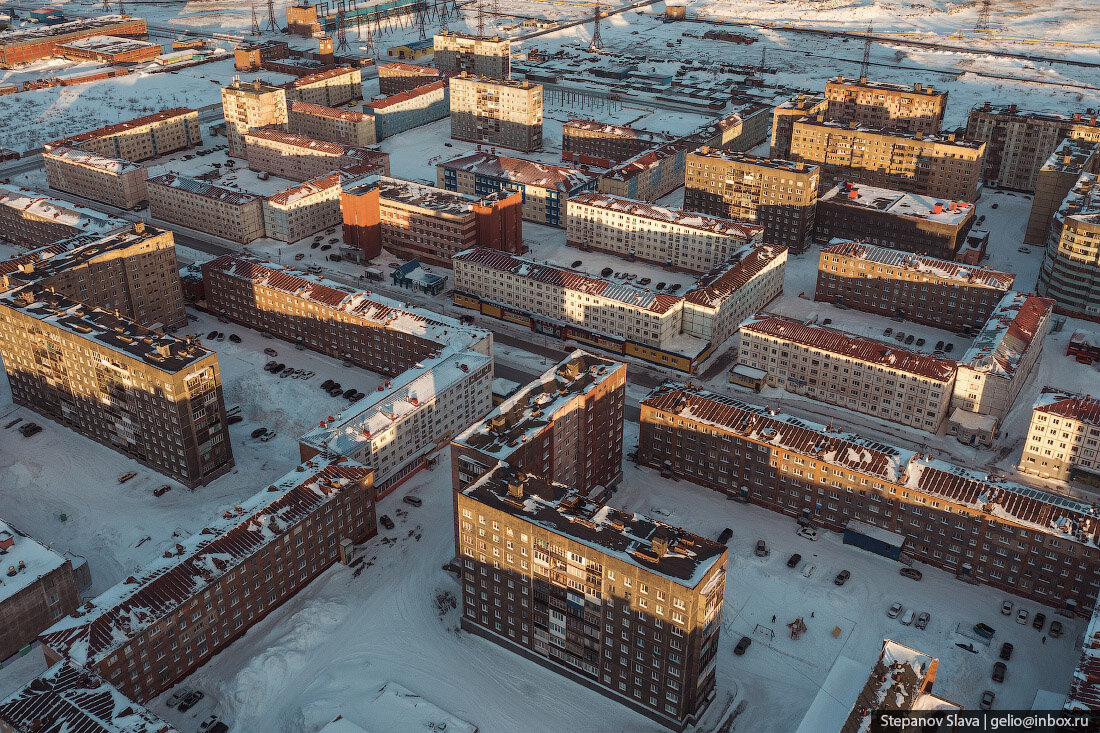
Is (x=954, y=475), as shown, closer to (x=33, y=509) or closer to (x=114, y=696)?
(x=114, y=696)

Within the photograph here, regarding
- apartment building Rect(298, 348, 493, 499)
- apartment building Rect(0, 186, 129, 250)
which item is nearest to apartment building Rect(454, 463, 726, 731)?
apartment building Rect(298, 348, 493, 499)

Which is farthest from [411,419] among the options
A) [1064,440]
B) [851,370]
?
[1064,440]

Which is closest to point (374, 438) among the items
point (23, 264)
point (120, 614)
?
point (120, 614)

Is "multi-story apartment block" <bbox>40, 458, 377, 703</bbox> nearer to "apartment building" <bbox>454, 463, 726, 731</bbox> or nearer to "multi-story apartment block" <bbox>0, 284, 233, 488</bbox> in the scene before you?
"multi-story apartment block" <bbox>0, 284, 233, 488</bbox>

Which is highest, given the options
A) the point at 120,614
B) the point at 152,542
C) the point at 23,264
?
the point at 23,264

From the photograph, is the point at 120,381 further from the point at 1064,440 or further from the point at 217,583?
the point at 1064,440

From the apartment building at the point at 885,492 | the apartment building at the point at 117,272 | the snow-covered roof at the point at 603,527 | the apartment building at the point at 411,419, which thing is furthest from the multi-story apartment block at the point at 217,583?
the apartment building at the point at 117,272
